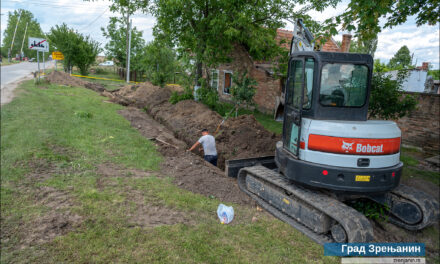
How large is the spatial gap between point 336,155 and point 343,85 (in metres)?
1.23

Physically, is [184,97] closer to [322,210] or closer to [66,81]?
[322,210]

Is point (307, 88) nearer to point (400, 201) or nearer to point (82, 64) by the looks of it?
point (400, 201)

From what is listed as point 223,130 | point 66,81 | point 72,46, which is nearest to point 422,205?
point 223,130

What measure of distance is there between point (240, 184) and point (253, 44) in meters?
7.30

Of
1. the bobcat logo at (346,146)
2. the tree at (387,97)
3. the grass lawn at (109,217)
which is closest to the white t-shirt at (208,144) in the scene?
A: the grass lawn at (109,217)

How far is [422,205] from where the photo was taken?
18.4 feet

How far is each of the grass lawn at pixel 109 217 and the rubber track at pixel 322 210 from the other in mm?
279

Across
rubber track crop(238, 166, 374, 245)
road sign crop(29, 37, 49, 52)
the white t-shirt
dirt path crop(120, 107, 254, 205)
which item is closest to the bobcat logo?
rubber track crop(238, 166, 374, 245)

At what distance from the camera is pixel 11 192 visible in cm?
571

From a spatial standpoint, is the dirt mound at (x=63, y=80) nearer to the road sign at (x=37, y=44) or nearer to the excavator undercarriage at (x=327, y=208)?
the road sign at (x=37, y=44)

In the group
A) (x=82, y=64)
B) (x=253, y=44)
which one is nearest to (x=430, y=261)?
(x=253, y=44)

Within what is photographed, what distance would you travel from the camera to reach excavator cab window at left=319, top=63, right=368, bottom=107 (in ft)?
17.1

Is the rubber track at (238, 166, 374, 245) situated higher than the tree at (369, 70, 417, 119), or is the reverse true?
the tree at (369, 70, 417, 119)

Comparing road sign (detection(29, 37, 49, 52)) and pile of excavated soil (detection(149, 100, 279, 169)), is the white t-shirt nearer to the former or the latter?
pile of excavated soil (detection(149, 100, 279, 169))
